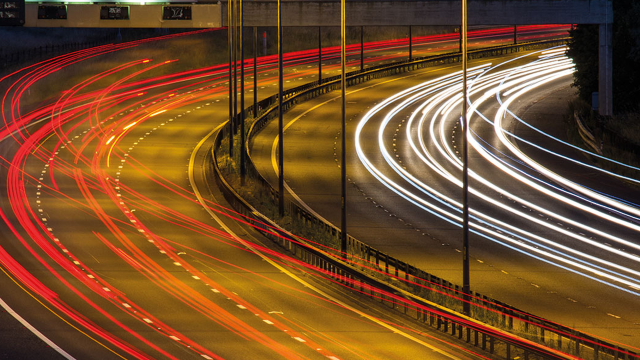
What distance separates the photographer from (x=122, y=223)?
1459 inches

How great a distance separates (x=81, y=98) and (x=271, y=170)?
28.8m

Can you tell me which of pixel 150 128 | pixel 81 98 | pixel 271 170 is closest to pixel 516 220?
pixel 271 170

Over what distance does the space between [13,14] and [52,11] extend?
1202 cm

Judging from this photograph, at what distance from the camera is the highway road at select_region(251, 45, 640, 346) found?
29375 millimetres

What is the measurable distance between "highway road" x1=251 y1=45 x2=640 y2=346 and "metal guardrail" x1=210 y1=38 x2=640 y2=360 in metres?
2.10

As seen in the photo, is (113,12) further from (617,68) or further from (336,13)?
(617,68)

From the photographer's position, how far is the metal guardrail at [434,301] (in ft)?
65.0

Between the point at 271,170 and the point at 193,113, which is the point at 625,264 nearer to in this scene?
the point at 271,170

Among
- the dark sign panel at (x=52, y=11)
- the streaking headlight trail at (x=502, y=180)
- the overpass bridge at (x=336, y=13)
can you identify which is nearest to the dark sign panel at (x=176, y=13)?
the overpass bridge at (x=336, y=13)

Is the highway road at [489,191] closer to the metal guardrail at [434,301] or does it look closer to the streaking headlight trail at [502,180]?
the streaking headlight trail at [502,180]

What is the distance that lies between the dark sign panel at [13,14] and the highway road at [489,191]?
15.2 meters

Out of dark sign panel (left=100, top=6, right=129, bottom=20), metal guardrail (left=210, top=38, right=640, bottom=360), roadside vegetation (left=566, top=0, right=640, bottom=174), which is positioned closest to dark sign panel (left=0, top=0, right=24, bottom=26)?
dark sign panel (left=100, top=6, right=129, bottom=20)

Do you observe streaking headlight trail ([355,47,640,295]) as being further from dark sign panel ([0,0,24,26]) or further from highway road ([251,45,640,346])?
dark sign panel ([0,0,24,26])

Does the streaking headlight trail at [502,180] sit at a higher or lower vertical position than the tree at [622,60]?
lower
